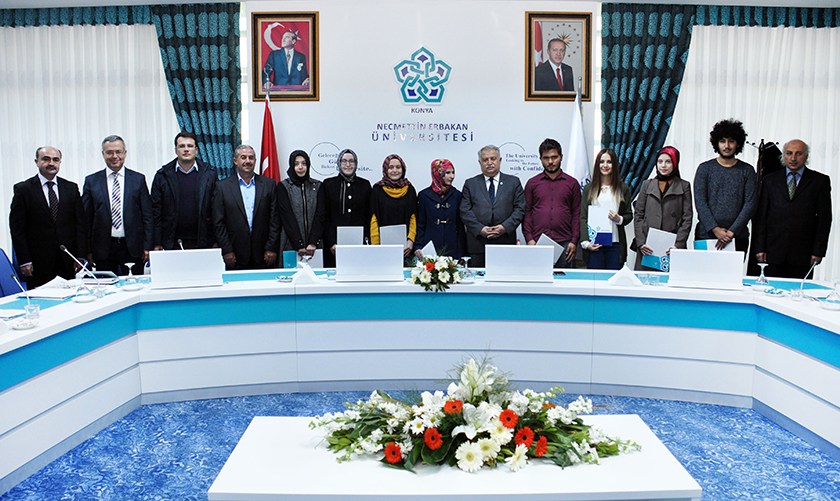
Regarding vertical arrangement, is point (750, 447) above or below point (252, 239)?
below

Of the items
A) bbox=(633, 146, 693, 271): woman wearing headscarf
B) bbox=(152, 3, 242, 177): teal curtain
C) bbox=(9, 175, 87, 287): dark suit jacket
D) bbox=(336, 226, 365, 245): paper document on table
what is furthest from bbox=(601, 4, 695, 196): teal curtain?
bbox=(9, 175, 87, 287): dark suit jacket

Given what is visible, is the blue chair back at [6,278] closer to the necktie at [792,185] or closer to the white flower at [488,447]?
the white flower at [488,447]

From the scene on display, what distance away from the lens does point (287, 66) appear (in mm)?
5984

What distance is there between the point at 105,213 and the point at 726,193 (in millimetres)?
5009

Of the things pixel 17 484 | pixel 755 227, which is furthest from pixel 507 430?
pixel 755 227

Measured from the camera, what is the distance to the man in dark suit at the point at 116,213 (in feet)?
15.1

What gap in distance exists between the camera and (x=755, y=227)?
477 centimetres

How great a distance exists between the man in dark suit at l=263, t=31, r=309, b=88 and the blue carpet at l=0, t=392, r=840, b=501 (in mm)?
3693

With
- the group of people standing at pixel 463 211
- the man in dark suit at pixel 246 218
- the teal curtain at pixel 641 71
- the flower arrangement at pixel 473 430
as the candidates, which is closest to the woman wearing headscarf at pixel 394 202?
the group of people standing at pixel 463 211

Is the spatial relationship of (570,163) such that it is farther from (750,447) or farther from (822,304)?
(750,447)

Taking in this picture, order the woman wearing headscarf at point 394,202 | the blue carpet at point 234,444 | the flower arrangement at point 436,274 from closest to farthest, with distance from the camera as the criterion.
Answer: the blue carpet at point 234,444, the flower arrangement at point 436,274, the woman wearing headscarf at point 394,202

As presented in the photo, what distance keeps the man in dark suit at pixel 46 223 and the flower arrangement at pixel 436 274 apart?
9.28 ft

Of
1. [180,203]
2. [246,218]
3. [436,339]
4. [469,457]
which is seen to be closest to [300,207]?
[246,218]

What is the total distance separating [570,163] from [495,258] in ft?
9.16
